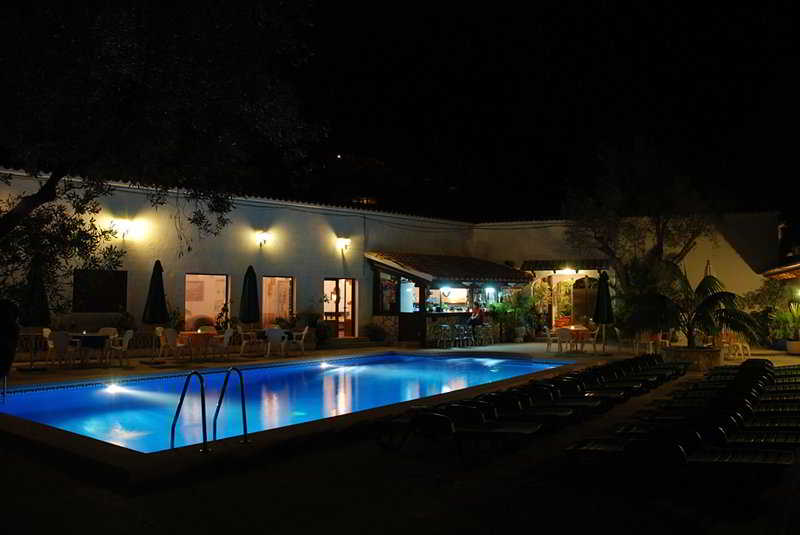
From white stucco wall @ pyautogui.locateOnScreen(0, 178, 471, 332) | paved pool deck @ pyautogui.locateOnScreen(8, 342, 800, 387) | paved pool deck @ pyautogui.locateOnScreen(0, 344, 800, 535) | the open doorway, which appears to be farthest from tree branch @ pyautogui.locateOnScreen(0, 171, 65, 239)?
the open doorway

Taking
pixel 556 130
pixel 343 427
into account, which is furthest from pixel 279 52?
pixel 556 130

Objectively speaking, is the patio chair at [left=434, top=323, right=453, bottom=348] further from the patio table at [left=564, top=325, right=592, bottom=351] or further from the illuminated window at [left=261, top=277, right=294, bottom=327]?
the illuminated window at [left=261, top=277, right=294, bottom=327]

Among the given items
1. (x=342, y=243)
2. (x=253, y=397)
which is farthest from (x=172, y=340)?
(x=342, y=243)

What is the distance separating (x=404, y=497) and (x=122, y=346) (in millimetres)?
11310

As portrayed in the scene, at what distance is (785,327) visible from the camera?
1883 cm

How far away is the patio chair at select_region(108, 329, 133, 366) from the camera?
14.4 meters

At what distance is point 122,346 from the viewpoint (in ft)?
48.3

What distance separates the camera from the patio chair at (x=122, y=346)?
14.4 meters

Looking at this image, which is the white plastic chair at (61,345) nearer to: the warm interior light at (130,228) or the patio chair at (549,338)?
the warm interior light at (130,228)

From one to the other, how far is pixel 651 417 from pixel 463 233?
722 inches

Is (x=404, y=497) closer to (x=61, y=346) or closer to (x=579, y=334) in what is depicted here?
(x=61, y=346)

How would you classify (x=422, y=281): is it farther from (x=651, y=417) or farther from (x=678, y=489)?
(x=678, y=489)

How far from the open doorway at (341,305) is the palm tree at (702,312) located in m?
9.65

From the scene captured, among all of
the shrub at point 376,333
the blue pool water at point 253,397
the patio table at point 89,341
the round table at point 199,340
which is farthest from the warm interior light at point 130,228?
the shrub at point 376,333
